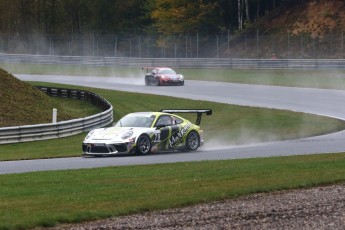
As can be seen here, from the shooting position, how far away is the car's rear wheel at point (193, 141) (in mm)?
24531

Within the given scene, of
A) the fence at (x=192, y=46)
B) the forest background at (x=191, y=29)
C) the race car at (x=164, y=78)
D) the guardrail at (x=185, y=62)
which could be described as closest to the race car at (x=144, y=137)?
the race car at (x=164, y=78)

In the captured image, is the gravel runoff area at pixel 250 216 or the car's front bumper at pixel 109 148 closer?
the gravel runoff area at pixel 250 216

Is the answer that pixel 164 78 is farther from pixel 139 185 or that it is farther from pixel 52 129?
pixel 139 185

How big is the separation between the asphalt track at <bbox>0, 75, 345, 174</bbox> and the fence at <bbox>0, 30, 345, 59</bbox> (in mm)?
16330

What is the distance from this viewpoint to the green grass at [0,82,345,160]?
26.7m

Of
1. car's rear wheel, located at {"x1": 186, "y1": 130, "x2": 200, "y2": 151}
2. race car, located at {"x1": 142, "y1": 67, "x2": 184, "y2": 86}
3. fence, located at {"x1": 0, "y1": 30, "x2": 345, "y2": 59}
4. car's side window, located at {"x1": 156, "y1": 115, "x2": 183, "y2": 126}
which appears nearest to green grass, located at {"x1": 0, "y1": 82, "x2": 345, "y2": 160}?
car's side window, located at {"x1": 156, "y1": 115, "x2": 183, "y2": 126}

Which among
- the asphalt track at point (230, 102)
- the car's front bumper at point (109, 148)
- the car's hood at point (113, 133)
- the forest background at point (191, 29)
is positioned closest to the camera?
the asphalt track at point (230, 102)

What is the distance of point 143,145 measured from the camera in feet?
75.8

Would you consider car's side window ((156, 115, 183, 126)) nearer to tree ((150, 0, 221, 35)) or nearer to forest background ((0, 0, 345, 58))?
forest background ((0, 0, 345, 58))

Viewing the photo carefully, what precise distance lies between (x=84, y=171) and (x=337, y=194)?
5.78 meters

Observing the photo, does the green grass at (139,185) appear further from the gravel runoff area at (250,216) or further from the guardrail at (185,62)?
the guardrail at (185,62)

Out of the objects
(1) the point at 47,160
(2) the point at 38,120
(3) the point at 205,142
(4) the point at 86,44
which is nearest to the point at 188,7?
(4) the point at 86,44

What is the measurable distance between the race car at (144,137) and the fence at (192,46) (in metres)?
43.9

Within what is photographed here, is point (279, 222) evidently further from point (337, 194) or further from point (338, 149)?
point (338, 149)
